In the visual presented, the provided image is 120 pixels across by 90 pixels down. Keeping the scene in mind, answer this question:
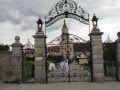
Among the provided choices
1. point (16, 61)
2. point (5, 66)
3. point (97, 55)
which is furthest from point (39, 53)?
point (97, 55)

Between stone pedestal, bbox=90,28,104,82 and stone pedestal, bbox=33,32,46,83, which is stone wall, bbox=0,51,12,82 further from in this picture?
stone pedestal, bbox=90,28,104,82

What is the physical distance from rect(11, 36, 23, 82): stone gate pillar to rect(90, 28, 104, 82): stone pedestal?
473 centimetres

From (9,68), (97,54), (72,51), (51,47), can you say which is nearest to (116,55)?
(97,54)

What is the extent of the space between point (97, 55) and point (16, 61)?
17.2 ft

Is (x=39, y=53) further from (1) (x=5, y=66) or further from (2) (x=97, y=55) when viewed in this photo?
(2) (x=97, y=55)

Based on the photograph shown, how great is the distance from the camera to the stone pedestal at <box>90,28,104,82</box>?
703 inches

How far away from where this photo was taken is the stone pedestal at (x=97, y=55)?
17.8 meters

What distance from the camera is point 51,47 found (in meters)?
18.6

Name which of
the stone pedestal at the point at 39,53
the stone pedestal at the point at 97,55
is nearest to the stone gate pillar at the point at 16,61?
the stone pedestal at the point at 39,53

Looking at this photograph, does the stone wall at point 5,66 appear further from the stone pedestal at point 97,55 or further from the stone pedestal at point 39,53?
the stone pedestal at point 97,55

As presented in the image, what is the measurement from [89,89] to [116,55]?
565 centimetres

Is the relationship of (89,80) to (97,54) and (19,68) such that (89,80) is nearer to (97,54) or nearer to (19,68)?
(97,54)

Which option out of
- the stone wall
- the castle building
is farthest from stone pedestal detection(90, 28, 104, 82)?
the stone wall

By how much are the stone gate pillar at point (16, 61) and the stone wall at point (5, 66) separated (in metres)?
0.27
